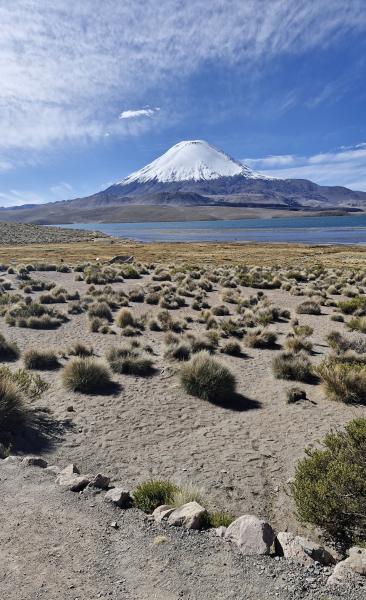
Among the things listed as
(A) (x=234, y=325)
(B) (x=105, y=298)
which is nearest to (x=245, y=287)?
(B) (x=105, y=298)

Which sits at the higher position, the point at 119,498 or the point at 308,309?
the point at 119,498

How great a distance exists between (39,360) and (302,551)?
9.49 metres

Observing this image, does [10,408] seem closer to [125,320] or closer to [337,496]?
[337,496]

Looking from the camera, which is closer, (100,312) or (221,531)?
(221,531)

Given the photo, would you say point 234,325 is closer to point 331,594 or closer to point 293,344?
point 293,344

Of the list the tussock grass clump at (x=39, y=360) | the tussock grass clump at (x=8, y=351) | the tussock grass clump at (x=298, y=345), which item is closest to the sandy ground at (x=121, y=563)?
the tussock grass clump at (x=39, y=360)

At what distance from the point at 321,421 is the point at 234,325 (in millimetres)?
8517

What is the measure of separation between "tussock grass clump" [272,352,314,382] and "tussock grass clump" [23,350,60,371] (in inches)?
239

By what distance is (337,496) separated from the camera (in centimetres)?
502

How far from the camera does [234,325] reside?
17125 millimetres

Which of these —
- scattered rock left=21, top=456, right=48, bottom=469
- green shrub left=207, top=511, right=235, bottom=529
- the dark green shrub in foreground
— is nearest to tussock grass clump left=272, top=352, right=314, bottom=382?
the dark green shrub in foreground

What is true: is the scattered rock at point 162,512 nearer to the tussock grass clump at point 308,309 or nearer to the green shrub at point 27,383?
the green shrub at point 27,383

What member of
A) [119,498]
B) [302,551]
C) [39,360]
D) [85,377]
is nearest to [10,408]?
[85,377]

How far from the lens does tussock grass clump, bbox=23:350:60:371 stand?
477 inches
